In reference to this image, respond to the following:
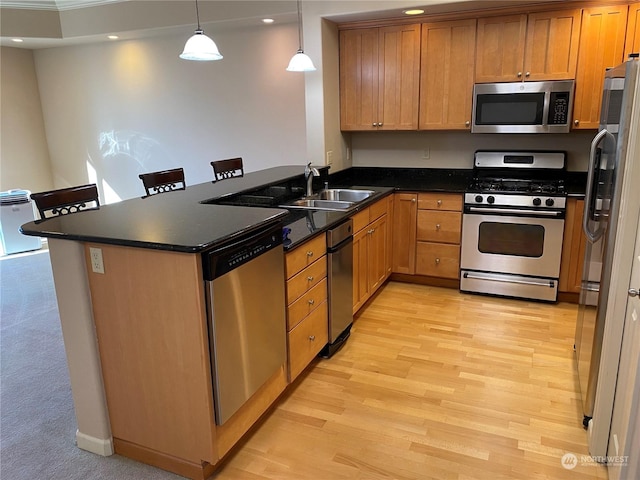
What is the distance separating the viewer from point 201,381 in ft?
6.24

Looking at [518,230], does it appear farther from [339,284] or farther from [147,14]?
[147,14]

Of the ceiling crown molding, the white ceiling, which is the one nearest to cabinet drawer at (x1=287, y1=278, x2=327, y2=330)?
the white ceiling

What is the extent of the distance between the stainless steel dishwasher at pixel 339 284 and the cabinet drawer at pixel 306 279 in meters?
0.09

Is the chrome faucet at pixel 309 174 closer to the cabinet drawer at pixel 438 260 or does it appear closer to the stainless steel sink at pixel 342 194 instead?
the stainless steel sink at pixel 342 194

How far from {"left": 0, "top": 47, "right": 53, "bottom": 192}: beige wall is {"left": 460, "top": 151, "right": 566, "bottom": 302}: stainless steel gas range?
5.97 m

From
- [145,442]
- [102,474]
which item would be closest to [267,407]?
[145,442]

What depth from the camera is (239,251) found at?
198 cm

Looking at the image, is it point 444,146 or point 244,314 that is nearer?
point 244,314

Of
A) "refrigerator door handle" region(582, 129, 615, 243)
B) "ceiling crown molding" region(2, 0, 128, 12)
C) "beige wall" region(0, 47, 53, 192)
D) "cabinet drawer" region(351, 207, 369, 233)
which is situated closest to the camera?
"refrigerator door handle" region(582, 129, 615, 243)

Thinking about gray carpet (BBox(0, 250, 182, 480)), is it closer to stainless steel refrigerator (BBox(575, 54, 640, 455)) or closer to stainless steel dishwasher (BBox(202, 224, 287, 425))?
stainless steel dishwasher (BBox(202, 224, 287, 425))

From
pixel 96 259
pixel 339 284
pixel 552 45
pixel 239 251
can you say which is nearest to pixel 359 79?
pixel 552 45

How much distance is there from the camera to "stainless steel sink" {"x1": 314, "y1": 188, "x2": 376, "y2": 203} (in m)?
3.93

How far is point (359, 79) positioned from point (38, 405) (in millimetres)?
3516

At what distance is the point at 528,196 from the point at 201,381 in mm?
2941
